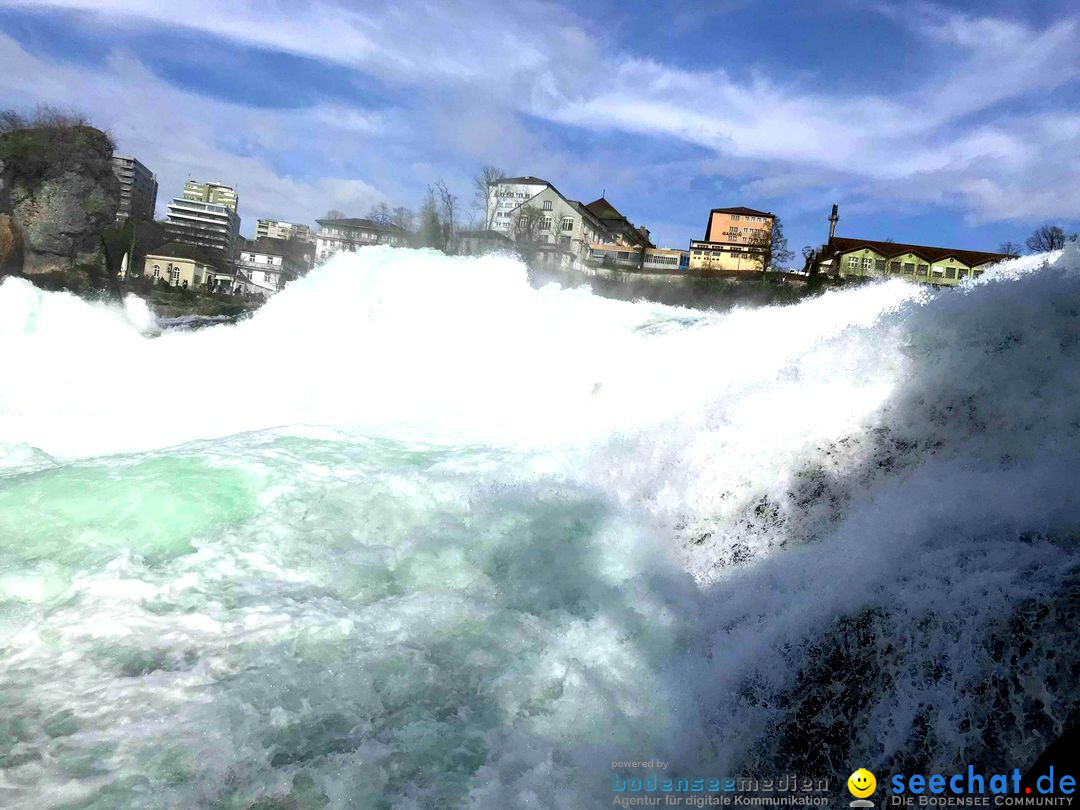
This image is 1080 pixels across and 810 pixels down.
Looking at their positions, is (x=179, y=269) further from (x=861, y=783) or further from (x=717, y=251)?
(x=861, y=783)

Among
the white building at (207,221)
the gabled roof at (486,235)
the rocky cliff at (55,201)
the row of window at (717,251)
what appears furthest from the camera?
the white building at (207,221)

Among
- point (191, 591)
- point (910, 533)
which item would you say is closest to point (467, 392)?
point (191, 591)

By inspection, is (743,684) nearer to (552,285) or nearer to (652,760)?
(652,760)

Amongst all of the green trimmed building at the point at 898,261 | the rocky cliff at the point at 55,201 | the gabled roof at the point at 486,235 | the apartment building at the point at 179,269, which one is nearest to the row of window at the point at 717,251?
the green trimmed building at the point at 898,261

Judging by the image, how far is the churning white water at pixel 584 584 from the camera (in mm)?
2803

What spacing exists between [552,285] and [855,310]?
785 centimetres

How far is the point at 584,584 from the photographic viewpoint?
14.8ft

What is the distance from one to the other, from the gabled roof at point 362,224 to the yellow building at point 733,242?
16.9 meters

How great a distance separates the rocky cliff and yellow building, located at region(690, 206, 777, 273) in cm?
2742

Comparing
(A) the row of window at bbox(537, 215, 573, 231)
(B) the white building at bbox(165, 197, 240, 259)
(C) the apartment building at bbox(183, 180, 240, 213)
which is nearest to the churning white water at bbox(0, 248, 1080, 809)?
(A) the row of window at bbox(537, 215, 573, 231)

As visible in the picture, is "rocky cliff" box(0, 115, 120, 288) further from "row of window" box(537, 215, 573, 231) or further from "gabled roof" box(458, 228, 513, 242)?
"row of window" box(537, 215, 573, 231)

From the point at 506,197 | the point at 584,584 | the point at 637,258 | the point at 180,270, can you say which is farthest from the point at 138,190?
the point at 584,584

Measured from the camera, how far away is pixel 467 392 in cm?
1038

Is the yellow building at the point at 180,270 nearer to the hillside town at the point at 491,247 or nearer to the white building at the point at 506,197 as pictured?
the hillside town at the point at 491,247
